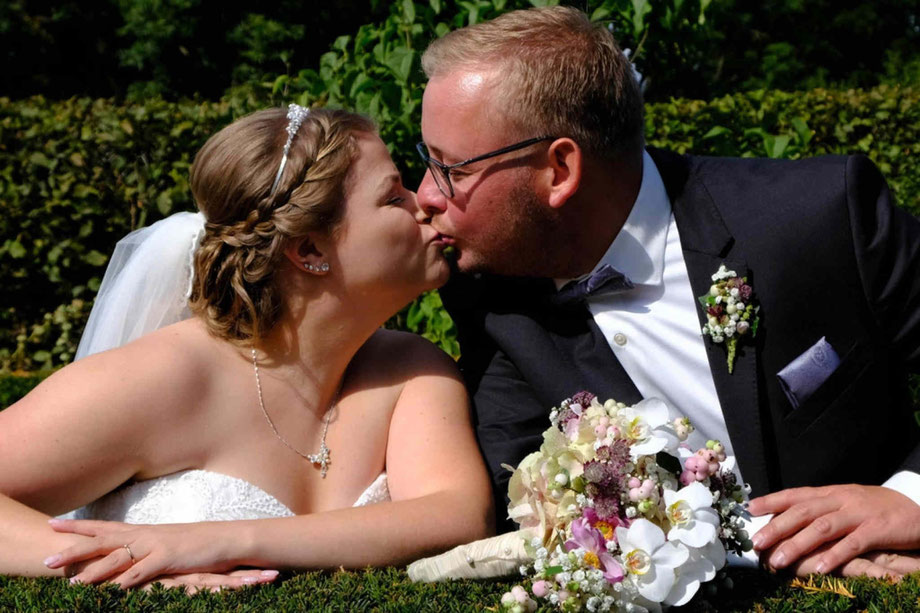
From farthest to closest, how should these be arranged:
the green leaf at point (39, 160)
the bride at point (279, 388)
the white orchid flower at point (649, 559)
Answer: the green leaf at point (39, 160) < the bride at point (279, 388) < the white orchid flower at point (649, 559)

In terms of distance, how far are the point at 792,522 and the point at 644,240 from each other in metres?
1.06

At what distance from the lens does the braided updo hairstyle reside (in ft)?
10.0

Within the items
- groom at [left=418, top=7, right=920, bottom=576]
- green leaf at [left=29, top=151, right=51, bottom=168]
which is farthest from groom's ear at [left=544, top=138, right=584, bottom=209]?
green leaf at [left=29, top=151, right=51, bottom=168]

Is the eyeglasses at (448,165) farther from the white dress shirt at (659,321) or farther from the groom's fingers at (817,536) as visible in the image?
the groom's fingers at (817,536)

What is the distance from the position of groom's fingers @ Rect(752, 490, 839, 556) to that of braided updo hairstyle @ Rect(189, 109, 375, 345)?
1507mm

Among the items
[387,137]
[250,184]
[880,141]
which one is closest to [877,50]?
[880,141]

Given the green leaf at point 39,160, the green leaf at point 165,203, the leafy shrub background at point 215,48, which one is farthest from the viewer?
the leafy shrub background at point 215,48

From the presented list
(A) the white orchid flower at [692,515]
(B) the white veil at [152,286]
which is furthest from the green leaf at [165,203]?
(A) the white orchid flower at [692,515]

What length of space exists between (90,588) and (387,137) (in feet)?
7.60

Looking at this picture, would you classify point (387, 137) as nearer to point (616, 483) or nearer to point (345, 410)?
point (345, 410)

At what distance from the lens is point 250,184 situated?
3.05 m

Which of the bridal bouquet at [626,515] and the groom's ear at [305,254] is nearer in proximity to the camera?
the bridal bouquet at [626,515]

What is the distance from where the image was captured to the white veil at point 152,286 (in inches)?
131

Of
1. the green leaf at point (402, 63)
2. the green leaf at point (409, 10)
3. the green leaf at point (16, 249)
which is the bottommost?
the green leaf at point (16, 249)
